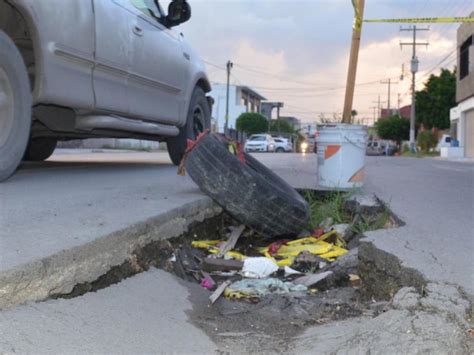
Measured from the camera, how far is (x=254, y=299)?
335 centimetres

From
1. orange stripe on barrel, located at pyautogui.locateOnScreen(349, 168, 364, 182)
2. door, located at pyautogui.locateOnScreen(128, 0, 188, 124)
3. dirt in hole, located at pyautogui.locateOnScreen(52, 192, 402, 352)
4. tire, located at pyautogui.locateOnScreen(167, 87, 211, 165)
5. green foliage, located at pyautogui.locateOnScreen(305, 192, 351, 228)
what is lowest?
dirt in hole, located at pyautogui.locateOnScreen(52, 192, 402, 352)

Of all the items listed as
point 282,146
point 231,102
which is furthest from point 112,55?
point 231,102

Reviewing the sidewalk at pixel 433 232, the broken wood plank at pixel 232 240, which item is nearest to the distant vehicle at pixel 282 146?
the sidewalk at pixel 433 232

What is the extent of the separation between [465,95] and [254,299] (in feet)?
116

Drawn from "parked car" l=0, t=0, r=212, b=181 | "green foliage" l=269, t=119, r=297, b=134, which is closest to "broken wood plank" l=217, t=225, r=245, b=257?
"parked car" l=0, t=0, r=212, b=181

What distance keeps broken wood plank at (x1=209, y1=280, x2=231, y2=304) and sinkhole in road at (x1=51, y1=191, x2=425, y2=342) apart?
0.10 feet

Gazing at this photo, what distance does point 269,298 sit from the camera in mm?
3285

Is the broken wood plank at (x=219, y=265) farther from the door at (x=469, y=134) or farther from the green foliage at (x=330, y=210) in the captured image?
the door at (x=469, y=134)

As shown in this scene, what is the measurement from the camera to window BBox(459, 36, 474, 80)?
115 feet

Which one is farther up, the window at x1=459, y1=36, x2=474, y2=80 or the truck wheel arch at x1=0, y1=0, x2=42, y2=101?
the window at x1=459, y1=36, x2=474, y2=80

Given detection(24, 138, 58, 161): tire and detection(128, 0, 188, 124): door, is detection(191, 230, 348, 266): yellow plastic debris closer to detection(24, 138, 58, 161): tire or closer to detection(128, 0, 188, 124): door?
detection(128, 0, 188, 124): door

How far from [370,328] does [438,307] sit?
1.15ft

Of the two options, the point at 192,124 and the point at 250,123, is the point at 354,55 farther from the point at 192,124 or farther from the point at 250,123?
the point at 250,123

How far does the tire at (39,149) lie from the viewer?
7520mm
